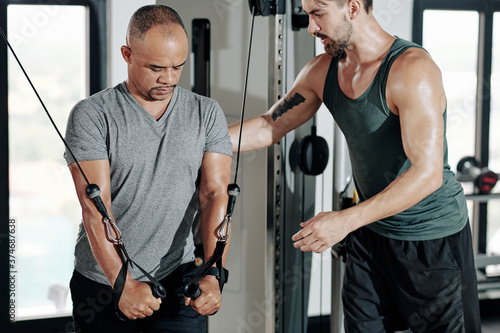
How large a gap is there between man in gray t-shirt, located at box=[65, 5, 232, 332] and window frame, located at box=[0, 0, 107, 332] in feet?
1.57

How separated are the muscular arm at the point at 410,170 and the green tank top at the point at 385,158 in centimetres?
9

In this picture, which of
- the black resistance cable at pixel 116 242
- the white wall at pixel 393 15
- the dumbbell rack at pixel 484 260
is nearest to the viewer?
the black resistance cable at pixel 116 242

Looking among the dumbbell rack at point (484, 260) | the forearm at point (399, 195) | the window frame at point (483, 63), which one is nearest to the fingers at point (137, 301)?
the forearm at point (399, 195)

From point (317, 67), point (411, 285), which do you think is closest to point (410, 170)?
point (411, 285)

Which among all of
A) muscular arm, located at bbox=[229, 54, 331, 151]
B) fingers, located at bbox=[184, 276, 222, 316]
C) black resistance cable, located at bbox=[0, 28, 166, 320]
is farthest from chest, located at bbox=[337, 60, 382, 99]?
black resistance cable, located at bbox=[0, 28, 166, 320]

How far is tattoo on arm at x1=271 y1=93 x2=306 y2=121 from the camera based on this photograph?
1793mm

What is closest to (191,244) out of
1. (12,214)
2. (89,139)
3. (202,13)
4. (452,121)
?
(89,139)

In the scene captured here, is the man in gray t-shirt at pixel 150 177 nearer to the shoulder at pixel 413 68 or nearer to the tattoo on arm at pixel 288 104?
the tattoo on arm at pixel 288 104

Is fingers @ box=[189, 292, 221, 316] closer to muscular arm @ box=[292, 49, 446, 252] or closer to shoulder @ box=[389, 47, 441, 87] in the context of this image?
muscular arm @ box=[292, 49, 446, 252]

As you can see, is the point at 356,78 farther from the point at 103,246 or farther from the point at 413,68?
the point at 103,246

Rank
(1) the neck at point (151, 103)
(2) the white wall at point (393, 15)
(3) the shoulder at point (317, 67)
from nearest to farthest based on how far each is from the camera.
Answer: (1) the neck at point (151, 103)
(3) the shoulder at point (317, 67)
(2) the white wall at point (393, 15)

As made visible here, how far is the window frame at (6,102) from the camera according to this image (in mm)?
1808

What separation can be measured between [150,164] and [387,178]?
2.34 ft

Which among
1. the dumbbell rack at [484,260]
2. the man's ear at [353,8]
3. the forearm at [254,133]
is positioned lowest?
the dumbbell rack at [484,260]
